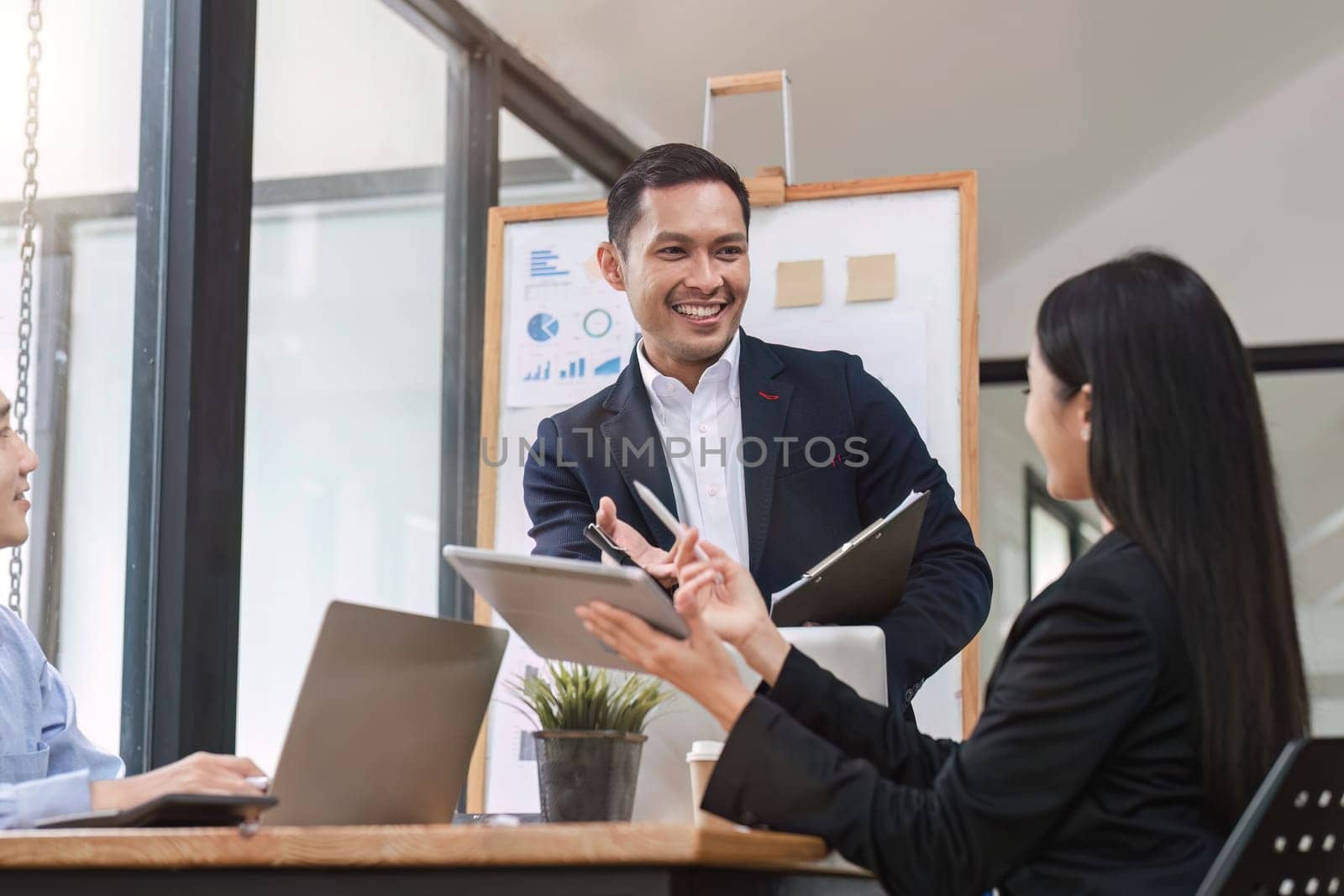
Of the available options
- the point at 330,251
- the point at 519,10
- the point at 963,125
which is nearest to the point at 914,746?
the point at 330,251

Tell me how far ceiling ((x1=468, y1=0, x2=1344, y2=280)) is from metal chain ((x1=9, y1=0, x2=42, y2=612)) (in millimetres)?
1573

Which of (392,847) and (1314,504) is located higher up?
(1314,504)

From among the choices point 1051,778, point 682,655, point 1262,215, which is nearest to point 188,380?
point 682,655

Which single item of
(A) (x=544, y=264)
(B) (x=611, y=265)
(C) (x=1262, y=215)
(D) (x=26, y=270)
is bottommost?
(D) (x=26, y=270)

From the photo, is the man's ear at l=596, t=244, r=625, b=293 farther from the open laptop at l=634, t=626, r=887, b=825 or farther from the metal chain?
the open laptop at l=634, t=626, r=887, b=825

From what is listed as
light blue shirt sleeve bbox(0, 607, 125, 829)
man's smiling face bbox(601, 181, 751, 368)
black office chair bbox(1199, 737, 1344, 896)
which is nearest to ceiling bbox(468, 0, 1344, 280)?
man's smiling face bbox(601, 181, 751, 368)

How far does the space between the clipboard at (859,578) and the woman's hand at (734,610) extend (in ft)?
0.90

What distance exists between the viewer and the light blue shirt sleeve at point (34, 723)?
184 centimetres

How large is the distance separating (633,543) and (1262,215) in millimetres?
3785

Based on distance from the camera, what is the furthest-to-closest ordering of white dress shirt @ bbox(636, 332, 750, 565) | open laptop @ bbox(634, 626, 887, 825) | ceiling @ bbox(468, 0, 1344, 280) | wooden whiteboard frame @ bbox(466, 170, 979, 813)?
ceiling @ bbox(468, 0, 1344, 280) < wooden whiteboard frame @ bbox(466, 170, 979, 813) < white dress shirt @ bbox(636, 332, 750, 565) < open laptop @ bbox(634, 626, 887, 825)

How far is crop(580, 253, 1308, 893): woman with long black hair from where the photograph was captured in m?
1.33

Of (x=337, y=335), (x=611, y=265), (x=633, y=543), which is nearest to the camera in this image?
(x=633, y=543)

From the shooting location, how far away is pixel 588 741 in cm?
150

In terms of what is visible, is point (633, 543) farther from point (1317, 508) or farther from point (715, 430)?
point (1317, 508)
